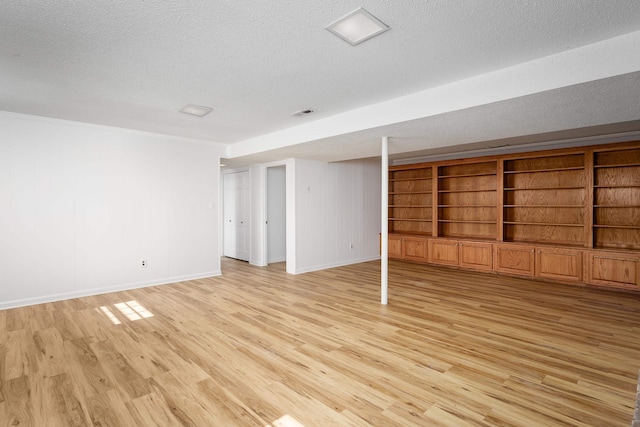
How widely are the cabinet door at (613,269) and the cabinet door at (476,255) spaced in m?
1.55

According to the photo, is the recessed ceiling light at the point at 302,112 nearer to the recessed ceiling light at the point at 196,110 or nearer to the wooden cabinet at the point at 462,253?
the recessed ceiling light at the point at 196,110

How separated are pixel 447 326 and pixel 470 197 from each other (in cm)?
442

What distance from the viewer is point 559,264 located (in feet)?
18.5

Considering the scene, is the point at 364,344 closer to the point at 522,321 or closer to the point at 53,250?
the point at 522,321

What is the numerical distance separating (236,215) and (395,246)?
409 centimetres

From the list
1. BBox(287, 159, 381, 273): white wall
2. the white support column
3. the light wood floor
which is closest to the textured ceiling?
the white support column

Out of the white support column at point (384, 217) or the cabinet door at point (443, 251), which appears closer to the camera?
the white support column at point (384, 217)

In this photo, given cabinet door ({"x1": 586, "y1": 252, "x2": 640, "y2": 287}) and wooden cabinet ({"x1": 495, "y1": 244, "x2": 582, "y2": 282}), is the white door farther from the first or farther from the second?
Result: cabinet door ({"x1": 586, "y1": 252, "x2": 640, "y2": 287})

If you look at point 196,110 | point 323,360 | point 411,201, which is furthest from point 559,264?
point 196,110

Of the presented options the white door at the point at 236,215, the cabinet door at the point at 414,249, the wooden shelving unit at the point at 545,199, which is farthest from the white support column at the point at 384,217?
the white door at the point at 236,215

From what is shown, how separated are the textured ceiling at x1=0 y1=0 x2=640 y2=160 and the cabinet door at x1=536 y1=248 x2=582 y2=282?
2629mm

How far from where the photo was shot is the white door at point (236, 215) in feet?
26.0

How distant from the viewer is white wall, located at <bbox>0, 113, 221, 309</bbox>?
174 inches

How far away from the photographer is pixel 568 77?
2654mm
